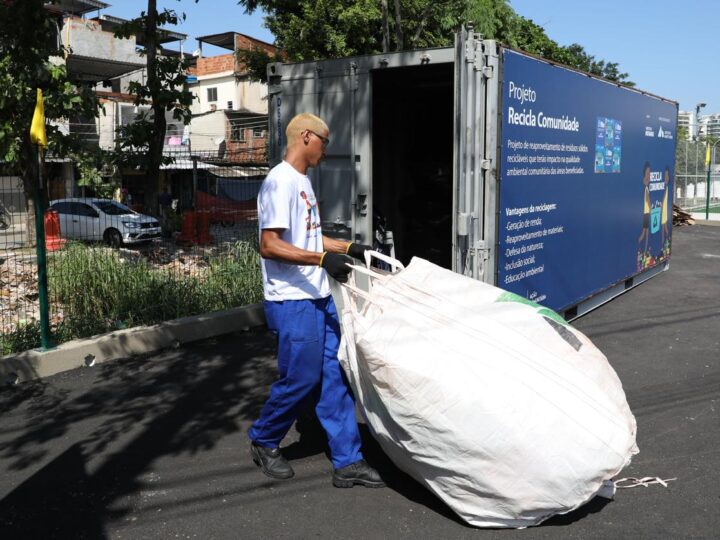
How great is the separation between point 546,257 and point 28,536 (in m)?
5.18

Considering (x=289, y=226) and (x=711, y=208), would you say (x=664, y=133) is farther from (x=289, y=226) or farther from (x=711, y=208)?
(x=711, y=208)

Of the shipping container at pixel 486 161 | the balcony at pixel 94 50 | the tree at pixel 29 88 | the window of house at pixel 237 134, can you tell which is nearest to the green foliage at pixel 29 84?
the tree at pixel 29 88

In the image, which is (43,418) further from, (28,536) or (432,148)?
(432,148)

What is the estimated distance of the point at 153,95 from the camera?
460 inches

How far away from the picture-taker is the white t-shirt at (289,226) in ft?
12.1

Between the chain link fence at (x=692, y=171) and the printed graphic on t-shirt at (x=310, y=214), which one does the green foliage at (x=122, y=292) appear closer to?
the printed graphic on t-shirt at (x=310, y=214)

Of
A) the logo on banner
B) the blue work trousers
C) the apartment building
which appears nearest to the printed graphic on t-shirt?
the blue work trousers

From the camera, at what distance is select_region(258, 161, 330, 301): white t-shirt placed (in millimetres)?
3684

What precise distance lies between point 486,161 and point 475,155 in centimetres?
12

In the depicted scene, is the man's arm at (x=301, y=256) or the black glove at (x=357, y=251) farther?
the black glove at (x=357, y=251)

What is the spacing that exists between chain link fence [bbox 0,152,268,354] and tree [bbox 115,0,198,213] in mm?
2638

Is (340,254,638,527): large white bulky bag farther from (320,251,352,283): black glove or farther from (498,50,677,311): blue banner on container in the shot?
(498,50,677,311): blue banner on container

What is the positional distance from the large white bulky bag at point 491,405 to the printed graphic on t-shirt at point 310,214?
0.57 m

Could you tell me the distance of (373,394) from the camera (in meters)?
3.54
